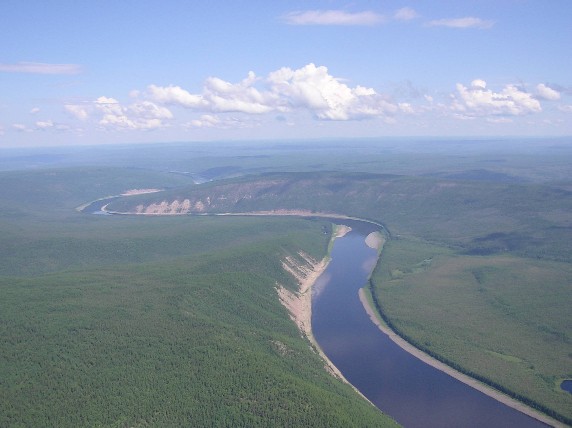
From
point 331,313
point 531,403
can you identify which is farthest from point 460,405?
point 331,313

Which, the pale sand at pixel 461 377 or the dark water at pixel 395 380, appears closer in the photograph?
the pale sand at pixel 461 377

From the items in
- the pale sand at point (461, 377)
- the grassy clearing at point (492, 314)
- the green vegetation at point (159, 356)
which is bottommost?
the pale sand at point (461, 377)

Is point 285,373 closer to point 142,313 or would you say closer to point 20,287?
point 142,313

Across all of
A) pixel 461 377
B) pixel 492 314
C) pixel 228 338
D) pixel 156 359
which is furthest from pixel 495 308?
pixel 156 359

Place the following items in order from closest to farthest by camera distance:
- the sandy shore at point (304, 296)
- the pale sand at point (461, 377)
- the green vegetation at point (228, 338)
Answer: the green vegetation at point (228, 338) < the pale sand at point (461, 377) < the sandy shore at point (304, 296)

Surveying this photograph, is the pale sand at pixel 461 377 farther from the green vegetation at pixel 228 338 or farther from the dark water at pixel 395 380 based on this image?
the green vegetation at pixel 228 338

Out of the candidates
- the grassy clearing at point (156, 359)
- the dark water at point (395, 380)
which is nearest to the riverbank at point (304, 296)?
the dark water at point (395, 380)

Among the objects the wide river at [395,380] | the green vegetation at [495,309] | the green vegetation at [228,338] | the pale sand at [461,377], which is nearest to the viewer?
the green vegetation at [228,338]
